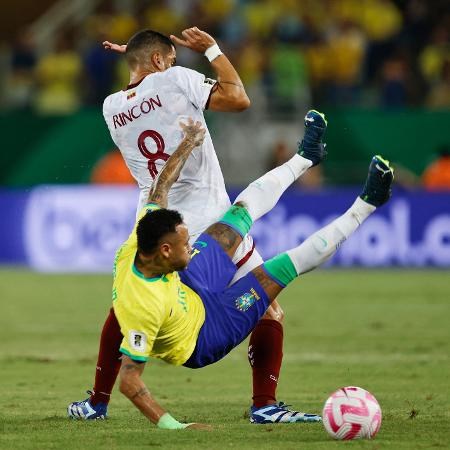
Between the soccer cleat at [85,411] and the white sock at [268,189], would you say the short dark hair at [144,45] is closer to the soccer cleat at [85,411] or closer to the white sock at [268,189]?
the white sock at [268,189]

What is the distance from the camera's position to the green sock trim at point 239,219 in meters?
7.45

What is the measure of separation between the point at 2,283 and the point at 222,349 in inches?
422

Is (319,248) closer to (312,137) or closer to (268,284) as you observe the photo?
(268,284)

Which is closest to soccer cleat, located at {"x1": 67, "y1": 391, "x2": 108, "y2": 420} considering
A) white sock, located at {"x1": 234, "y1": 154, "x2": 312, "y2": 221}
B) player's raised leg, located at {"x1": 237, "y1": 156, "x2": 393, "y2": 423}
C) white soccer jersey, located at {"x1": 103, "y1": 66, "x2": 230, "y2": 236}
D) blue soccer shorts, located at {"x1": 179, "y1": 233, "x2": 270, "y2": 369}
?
blue soccer shorts, located at {"x1": 179, "y1": 233, "x2": 270, "y2": 369}

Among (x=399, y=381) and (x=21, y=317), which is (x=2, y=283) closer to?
(x=21, y=317)

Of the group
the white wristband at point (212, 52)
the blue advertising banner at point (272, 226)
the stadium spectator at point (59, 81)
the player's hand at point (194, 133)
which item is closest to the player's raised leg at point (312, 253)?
the player's hand at point (194, 133)

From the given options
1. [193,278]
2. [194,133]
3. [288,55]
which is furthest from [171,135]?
[288,55]

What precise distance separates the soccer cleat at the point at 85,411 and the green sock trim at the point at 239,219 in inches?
56.5

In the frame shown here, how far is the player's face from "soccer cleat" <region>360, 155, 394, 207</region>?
1329mm

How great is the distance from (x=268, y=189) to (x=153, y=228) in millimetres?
1144

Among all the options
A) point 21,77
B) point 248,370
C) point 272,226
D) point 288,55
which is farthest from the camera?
point 21,77

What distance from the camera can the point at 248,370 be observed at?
Result: 10.4 metres

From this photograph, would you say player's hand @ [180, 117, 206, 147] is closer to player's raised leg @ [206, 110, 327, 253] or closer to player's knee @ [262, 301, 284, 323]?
player's raised leg @ [206, 110, 327, 253]

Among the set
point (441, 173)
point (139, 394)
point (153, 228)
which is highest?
point (441, 173)
